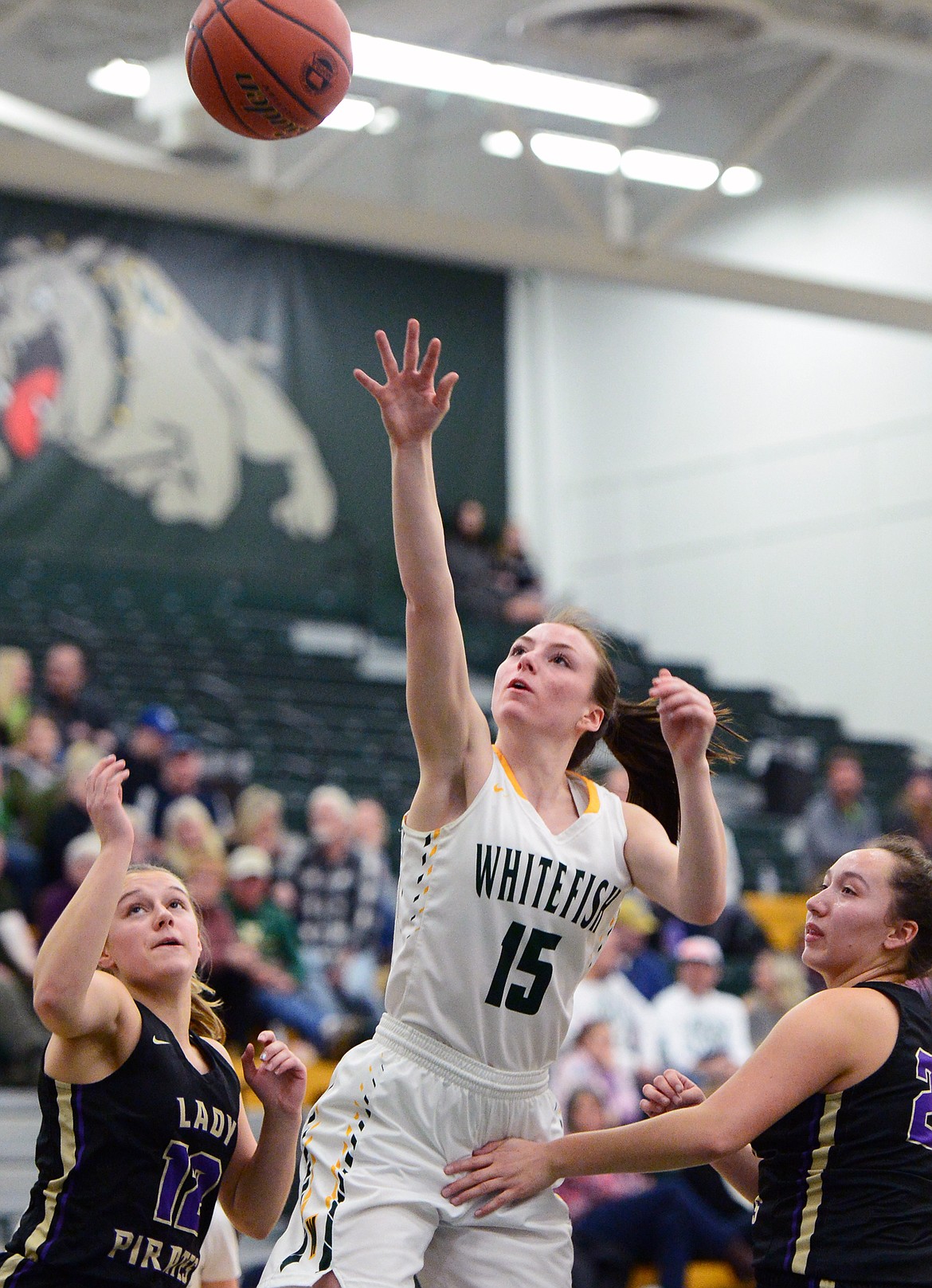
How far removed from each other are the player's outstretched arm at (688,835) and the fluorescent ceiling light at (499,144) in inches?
613

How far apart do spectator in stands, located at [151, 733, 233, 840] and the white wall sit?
8802 mm

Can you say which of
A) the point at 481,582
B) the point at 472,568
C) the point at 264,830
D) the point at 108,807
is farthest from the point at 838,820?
the point at 108,807

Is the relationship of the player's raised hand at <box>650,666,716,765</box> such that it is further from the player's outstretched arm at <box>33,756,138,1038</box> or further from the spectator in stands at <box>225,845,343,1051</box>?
the spectator in stands at <box>225,845,343,1051</box>

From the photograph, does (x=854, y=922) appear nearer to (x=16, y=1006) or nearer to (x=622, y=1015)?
(x=16, y=1006)

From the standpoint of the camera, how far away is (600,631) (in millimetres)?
3883

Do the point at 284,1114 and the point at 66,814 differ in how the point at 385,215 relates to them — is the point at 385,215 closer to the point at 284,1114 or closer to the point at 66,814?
the point at 66,814

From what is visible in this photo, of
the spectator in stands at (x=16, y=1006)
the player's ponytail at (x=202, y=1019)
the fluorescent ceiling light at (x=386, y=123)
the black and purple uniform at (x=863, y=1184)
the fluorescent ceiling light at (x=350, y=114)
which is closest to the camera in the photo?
the black and purple uniform at (x=863, y=1184)

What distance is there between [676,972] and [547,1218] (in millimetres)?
6239

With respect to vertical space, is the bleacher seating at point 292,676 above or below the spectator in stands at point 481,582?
below

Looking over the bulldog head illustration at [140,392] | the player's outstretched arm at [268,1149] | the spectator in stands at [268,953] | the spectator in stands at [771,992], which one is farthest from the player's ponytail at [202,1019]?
the bulldog head illustration at [140,392]

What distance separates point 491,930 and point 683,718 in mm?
554

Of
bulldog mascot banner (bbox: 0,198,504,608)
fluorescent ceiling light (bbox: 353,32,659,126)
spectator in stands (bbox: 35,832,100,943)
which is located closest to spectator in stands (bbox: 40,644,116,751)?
spectator in stands (bbox: 35,832,100,943)

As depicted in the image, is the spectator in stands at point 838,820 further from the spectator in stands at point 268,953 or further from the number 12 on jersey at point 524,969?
the number 12 on jersey at point 524,969

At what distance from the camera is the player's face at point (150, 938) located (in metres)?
3.49
